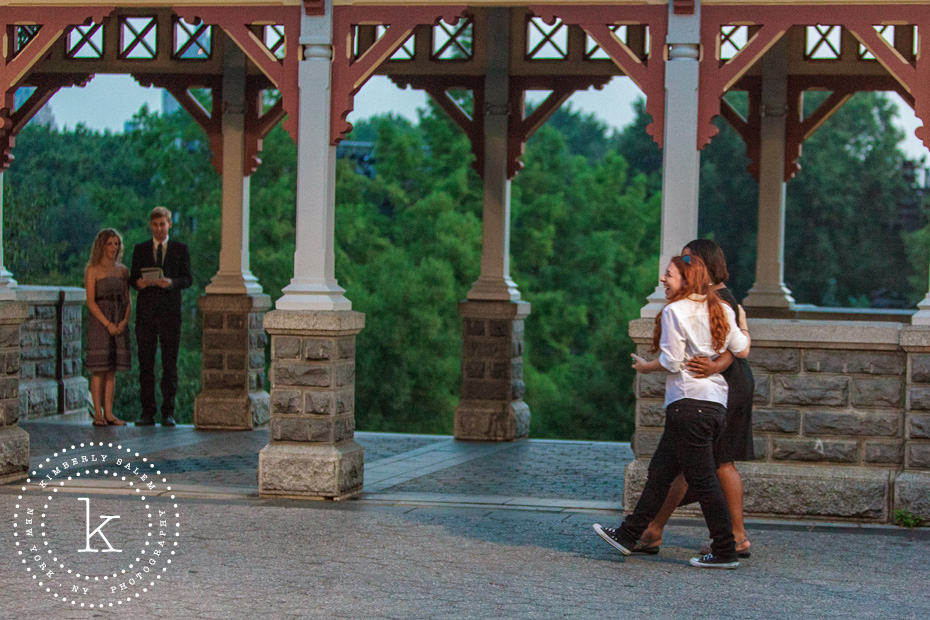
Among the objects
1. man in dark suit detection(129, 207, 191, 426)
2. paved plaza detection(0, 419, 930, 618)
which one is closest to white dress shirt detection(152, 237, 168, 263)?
A: man in dark suit detection(129, 207, 191, 426)

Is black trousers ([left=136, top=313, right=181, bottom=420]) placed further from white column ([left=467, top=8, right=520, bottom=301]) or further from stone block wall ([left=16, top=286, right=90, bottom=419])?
white column ([left=467, top=8, right=520, bottom=301])

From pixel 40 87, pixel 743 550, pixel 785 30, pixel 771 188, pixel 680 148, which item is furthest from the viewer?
pixel 40 87

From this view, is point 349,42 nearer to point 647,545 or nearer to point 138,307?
point 647,545

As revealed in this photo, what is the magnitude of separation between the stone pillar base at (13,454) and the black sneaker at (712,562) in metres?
4.99

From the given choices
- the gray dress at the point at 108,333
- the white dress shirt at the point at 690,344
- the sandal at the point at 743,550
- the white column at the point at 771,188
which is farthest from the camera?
the white column at the point at 771,188

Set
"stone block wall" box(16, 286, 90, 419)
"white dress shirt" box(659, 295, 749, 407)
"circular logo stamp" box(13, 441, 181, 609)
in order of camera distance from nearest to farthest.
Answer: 1. "circular logo stamp" box(13, 441, 181, 609)
2. "white dress shirt" box(659, 295, 749, 407)
3. "stone block wall" box(16, 286, 90, 419)

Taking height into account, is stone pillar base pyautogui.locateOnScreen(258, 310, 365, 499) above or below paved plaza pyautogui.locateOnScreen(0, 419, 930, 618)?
above

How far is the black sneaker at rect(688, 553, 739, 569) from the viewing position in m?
7.34

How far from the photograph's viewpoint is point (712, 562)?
736 centimetres

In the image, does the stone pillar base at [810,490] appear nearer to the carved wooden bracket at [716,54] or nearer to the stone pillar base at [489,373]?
the carved wooden bracket at [716,54]

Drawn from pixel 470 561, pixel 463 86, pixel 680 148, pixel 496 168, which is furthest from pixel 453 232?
pixel 470 561

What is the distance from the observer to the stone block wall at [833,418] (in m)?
8.94

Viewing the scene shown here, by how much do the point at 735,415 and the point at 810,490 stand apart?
5.51ft

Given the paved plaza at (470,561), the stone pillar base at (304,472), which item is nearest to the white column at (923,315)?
the paved plaza at (470,561)
